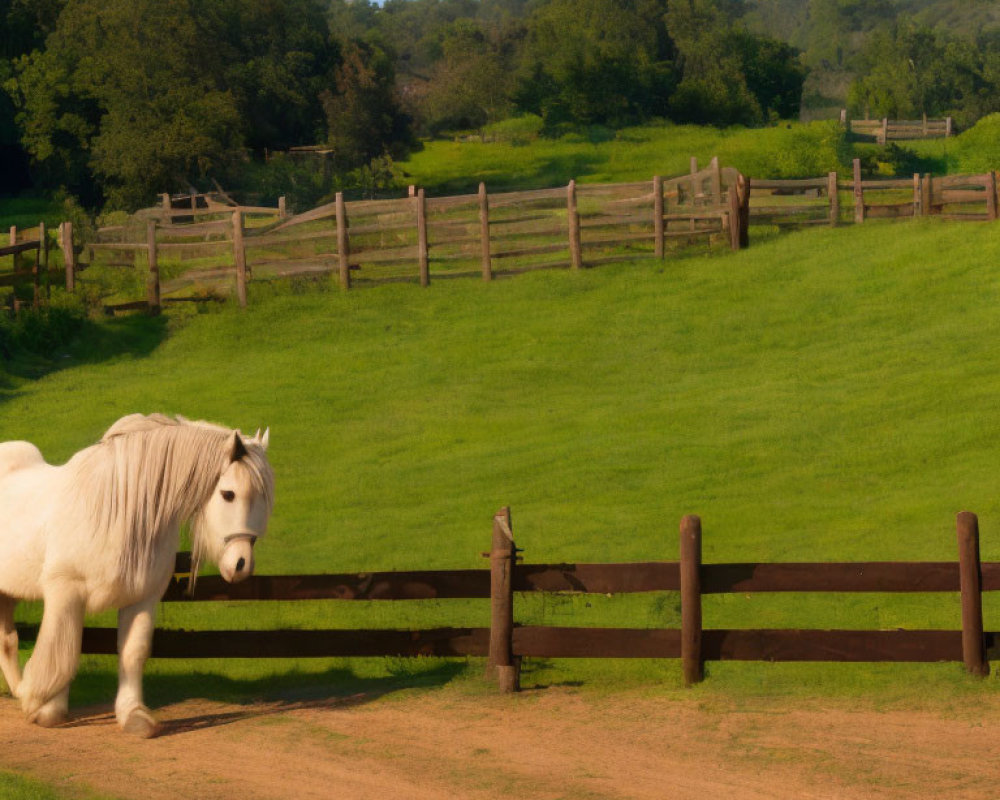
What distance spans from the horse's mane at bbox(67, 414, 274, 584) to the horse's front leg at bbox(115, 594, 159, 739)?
0.29 meters

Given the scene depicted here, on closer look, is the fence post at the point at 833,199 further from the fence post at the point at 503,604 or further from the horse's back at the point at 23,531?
the horse's back at the point at 23,531

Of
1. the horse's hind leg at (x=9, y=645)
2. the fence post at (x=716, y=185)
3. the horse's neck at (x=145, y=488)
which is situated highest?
the fence post at (x=716, y=185)

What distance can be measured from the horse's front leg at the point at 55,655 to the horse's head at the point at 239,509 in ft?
3.18

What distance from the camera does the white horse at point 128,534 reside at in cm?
917

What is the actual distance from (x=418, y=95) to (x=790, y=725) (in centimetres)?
8962

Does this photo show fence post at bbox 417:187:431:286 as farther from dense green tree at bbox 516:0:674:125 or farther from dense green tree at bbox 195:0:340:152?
dense green tree at bbox 516:0:674:125

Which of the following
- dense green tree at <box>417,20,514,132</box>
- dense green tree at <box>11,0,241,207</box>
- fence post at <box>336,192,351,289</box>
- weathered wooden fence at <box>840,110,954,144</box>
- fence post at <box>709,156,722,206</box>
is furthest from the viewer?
→ dense green tree at <box>417,20,514,132</box>

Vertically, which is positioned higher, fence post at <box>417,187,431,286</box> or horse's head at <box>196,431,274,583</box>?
fence post at <box>417,187,431,286</box>

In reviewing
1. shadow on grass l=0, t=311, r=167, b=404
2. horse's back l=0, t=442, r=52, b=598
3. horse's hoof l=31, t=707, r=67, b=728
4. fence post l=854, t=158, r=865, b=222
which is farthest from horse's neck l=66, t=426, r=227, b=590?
fence post l=854, t=158, r=865, b=222

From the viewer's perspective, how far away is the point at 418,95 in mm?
95562

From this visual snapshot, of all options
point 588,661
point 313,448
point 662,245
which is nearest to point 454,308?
point 662,245

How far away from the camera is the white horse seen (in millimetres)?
9172

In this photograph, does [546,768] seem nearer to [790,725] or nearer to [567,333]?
[790,725]

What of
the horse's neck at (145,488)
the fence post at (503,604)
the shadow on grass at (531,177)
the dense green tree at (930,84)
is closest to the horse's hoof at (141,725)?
the horse's neck at (145,488)
